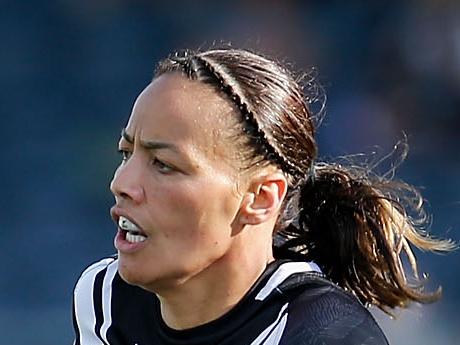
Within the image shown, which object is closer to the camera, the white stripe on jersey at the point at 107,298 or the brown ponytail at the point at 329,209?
the brown ponytail at the point at 329,209

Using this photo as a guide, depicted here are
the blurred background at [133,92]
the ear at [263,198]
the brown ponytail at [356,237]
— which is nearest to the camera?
the ear at [263,198]

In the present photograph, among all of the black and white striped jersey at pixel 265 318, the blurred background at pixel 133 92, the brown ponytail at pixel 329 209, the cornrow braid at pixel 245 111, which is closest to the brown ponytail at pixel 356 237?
the brown ponytail at pixel 329 209

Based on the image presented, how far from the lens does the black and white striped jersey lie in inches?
101

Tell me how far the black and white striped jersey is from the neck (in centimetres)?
2

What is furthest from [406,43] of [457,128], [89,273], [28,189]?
[89,273]

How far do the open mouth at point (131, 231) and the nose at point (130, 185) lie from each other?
1.8 inches

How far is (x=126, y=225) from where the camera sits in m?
2.53

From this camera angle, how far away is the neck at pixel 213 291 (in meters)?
2.66

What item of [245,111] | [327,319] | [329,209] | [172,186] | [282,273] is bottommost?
[327,319]

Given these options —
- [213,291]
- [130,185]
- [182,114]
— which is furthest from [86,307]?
[182,114]

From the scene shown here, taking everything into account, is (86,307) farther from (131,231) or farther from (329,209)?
(329,209)

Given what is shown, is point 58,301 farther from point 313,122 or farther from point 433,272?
point 313,122

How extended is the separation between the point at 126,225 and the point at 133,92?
451 centimetres

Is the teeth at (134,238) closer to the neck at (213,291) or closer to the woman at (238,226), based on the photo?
the woman at (238,226)
